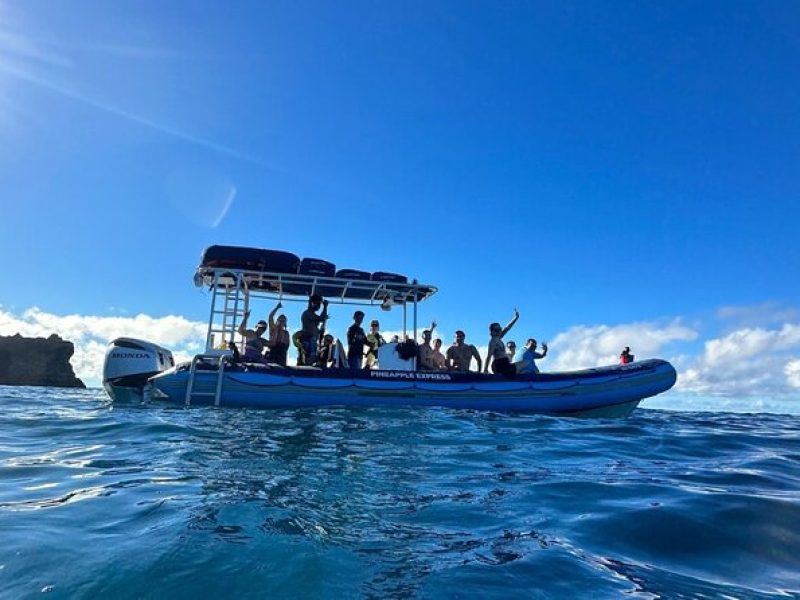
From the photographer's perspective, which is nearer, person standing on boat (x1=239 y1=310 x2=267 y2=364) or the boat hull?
the boat hull

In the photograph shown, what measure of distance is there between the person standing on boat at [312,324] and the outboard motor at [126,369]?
3205 millimetres

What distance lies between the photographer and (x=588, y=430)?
854 cm

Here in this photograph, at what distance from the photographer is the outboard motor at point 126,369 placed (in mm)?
11188

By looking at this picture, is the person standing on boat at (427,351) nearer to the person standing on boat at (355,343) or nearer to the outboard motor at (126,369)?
the person standing on boat at (355,343)

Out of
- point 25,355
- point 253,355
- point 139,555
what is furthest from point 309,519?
point 25,355

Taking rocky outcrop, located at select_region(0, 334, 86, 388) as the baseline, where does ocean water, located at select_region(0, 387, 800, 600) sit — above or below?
below

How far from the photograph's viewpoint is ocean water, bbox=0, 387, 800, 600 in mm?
2549

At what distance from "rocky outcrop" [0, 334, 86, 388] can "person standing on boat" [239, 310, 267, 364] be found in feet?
269

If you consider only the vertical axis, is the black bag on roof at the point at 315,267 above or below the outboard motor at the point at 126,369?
above

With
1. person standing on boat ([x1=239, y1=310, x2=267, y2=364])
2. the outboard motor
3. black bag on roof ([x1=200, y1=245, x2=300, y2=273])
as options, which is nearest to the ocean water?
the outboard motor

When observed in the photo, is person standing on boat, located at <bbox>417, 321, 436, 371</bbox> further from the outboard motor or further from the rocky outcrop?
the rocky outcrop

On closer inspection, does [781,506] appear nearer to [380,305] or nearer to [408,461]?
[408,461]

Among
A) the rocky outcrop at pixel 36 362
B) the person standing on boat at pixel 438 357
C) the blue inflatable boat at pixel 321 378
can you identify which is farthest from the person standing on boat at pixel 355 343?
the rocky outcrop at pixel 36 362

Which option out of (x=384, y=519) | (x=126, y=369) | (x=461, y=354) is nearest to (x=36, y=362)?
(x=126, y=369)
